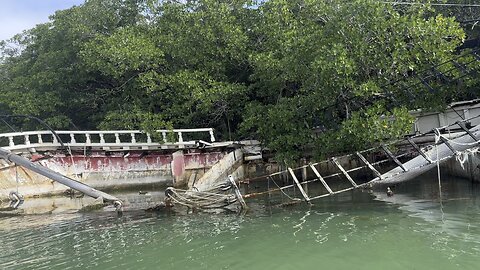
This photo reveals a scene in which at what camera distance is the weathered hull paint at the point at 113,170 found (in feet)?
68.6

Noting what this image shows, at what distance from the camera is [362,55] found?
15.5 m

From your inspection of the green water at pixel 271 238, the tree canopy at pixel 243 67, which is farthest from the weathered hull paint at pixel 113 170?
the green water at pixel 271 238

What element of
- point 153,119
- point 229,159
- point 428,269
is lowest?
point 428,269

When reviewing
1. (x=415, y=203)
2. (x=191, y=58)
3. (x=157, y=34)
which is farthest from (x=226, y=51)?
(x=415, y=203)

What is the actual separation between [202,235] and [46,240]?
4427 millimetres

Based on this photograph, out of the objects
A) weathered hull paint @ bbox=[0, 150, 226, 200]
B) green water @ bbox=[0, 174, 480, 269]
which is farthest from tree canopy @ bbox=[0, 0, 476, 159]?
green water @ bbox=[0, 174, 480, 269]

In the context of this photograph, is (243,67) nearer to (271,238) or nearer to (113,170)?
(113,170)

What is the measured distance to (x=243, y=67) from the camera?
1045 inches

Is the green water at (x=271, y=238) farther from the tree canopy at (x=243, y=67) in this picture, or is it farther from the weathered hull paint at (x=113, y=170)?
the weathered hull paint at (x=113, y=170)

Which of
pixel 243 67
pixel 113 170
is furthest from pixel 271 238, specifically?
pixel 243 67

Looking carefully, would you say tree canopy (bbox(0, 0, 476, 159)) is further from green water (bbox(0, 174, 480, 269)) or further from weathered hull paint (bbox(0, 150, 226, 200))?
green water (bbox(0, 174, 480, 269))

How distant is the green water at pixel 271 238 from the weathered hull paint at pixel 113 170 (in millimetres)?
5409

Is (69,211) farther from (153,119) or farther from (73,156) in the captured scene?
(153,119)

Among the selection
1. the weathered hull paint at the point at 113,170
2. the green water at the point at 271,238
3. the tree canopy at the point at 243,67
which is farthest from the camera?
the weathered hull paint at the point at 113,170
